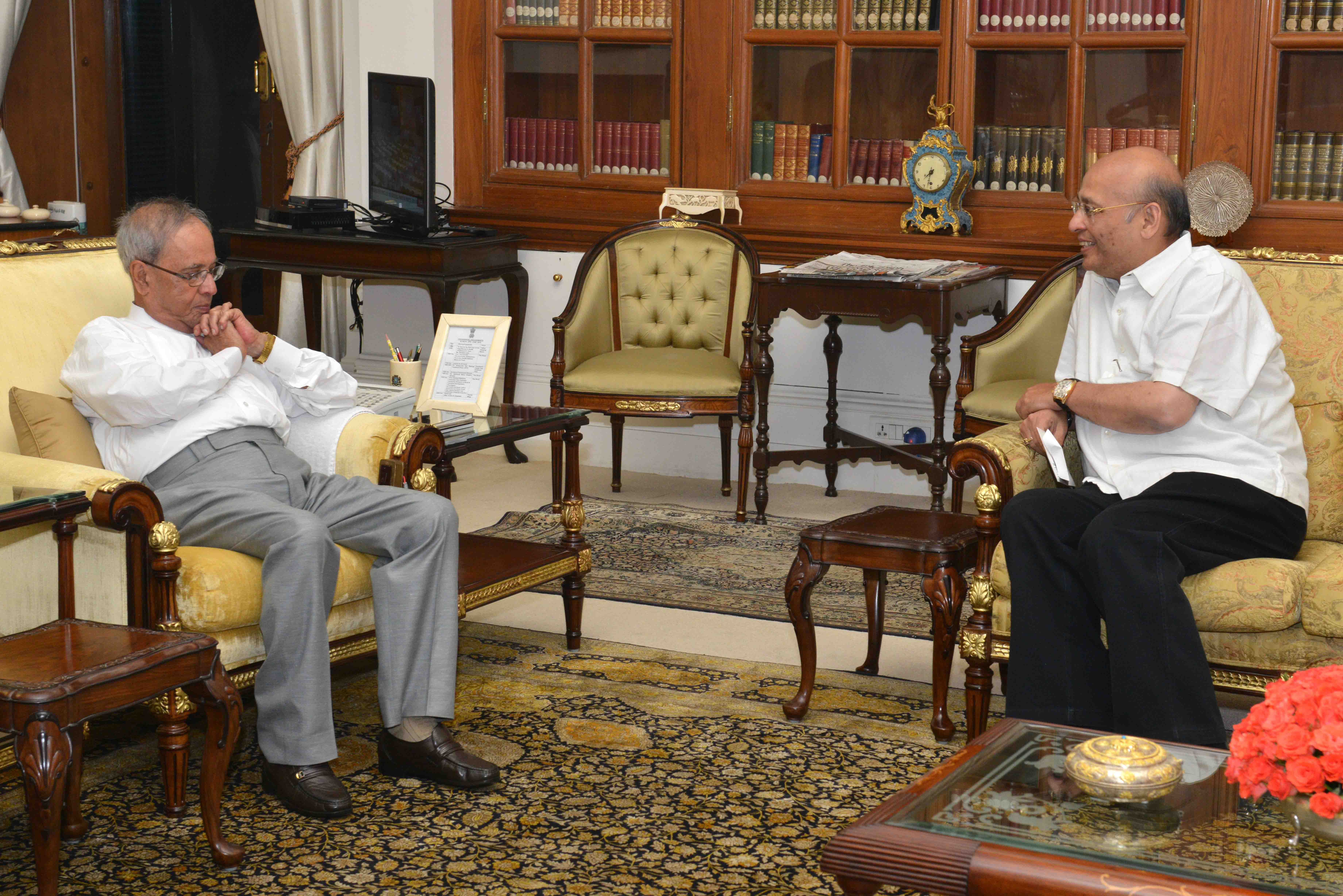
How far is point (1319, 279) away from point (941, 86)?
7.79 ft

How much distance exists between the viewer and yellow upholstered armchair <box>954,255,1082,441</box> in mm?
4797

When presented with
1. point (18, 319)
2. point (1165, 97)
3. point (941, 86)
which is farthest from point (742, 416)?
point (18, 319)

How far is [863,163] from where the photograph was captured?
5.74 metres

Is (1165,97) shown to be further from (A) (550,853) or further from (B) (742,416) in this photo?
(A) (550,853)

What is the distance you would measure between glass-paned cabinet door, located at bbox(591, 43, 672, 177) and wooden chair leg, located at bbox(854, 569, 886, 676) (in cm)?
280

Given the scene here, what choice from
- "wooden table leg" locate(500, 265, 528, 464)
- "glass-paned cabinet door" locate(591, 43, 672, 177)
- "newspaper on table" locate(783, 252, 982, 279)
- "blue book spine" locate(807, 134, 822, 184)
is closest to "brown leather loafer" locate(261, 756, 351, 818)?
"newspaper on table" locate(783, 252, 982, 279)

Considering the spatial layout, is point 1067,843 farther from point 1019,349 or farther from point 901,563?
point 1019,349

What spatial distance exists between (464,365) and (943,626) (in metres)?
1.40

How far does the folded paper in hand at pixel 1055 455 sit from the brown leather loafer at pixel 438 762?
1355mm

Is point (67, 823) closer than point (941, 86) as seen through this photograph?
Yes

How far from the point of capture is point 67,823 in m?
2.73

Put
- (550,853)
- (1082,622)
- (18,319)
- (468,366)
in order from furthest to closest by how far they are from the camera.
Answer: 1. (468,366)
2. (18,319)
3. (1082,622)
4. (550,853)

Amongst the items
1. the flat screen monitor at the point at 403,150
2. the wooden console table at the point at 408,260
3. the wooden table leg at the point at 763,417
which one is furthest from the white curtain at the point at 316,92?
the wooden table leg at the point at 763,417

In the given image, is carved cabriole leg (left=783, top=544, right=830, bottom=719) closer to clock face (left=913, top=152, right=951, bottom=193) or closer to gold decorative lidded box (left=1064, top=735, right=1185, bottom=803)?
gold decorative lidded box (left=1064, top=735, right=1185, bottom=803)
